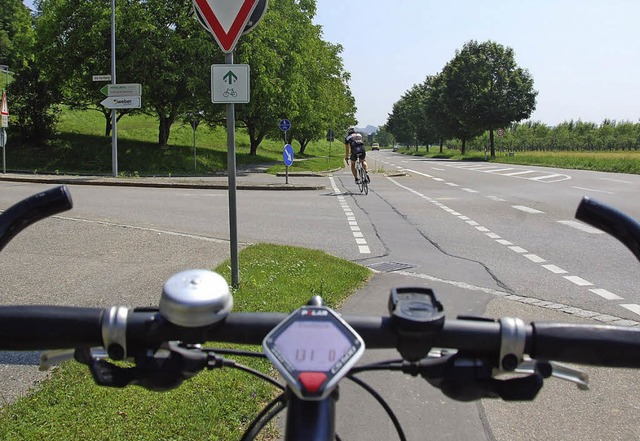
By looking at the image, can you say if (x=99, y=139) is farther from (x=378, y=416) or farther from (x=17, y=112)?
(x=378, y=416)

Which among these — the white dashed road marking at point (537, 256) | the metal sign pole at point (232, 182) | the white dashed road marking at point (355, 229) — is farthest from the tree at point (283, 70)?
the metal sign pole at point (232, 182)

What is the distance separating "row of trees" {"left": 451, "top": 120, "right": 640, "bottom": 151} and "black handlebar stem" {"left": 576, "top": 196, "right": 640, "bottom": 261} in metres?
71.6

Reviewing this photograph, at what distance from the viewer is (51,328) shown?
119cm

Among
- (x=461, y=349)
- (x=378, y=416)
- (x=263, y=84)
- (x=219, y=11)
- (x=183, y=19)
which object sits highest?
(x=183, y=19)

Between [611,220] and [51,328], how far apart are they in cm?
117

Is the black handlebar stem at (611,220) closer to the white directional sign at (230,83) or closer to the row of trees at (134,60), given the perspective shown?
the white directional sign at (230,83)

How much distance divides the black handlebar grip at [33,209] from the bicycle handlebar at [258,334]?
0.17 meters

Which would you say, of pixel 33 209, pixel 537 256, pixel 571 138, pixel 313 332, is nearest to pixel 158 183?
pixel 537 256

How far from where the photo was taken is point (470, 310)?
18.4ft

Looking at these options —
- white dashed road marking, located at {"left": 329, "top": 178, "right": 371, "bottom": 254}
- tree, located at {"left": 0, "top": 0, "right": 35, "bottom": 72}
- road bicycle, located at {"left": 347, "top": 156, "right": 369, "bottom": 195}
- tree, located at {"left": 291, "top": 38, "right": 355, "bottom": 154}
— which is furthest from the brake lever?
tree, located at {"left": 291, "top": 38, "right": 355, "bottom": 154}

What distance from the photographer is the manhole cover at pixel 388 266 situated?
24.6ft

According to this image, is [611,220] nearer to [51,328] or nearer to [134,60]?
[51,328]

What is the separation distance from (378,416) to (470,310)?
2.55m

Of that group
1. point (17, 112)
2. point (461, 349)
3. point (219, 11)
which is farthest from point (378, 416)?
point (17, 112)
